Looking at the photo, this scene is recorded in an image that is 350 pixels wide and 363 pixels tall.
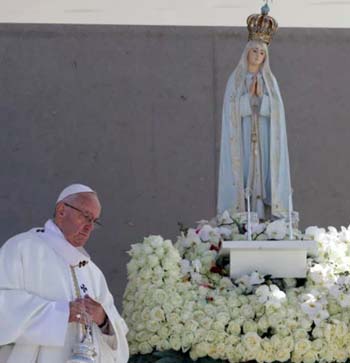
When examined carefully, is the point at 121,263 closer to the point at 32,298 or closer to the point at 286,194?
the point at 286,194

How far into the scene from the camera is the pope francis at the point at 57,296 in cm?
494

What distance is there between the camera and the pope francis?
195 inches

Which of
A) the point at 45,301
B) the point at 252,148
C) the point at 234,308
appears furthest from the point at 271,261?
the point at 45,301

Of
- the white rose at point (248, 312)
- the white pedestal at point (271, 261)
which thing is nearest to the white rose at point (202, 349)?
the white rose at point (248, 312)

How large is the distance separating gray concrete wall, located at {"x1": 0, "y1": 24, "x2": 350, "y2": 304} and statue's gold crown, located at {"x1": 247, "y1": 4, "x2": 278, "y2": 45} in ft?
6.80

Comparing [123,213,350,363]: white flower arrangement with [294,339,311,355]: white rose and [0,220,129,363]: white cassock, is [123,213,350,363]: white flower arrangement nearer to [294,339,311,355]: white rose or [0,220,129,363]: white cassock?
[294,339,311,355]: white rose

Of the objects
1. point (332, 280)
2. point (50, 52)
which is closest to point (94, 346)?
point (332, 280)

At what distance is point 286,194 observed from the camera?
21.2 ft

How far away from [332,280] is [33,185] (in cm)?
333

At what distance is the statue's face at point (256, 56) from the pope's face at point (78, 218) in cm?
167

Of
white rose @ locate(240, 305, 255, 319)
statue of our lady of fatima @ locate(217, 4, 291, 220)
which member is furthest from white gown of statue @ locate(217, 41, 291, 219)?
white rose @ locate(240, 305, 255, 319)

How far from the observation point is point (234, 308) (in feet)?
17.8

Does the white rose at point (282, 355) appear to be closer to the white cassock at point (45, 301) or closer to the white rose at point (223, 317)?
the white rose at point (223, 317)

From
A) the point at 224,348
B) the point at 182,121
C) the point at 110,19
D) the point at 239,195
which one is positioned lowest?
the point at 224,348
